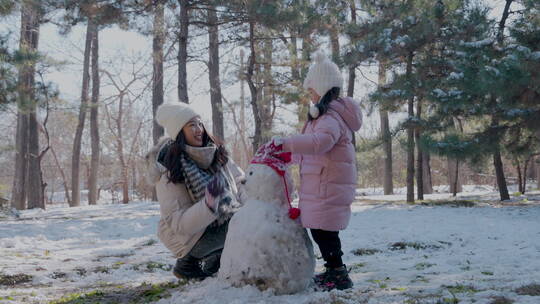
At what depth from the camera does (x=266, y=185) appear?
3041 mm

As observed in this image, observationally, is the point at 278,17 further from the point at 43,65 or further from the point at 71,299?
the point at 71,299

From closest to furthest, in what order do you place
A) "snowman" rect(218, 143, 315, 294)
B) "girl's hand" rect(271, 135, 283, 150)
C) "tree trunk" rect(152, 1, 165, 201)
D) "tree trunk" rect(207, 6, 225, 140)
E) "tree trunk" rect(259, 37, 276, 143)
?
"snowman" rect(218, 143, 315, 294), "girl's hand" rect(271, 135, 283, 150), "tree trunk" rect(152, 1, 165, 201), "tree trunk" rect(259, 37, 276, 143), "tree trunk" rect(207, 6, 225, 140)

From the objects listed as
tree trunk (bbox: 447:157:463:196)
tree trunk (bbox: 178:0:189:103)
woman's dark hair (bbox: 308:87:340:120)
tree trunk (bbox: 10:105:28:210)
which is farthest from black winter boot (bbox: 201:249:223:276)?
tree trunk (bbox: 10:105:28:210)

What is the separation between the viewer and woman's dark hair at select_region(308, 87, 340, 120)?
3.19m

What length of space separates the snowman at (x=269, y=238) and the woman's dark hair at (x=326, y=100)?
35 centimetres

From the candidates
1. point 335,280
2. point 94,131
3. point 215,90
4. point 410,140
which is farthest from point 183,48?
point 94,131

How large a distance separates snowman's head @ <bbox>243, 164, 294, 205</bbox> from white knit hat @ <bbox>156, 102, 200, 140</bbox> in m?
0.81

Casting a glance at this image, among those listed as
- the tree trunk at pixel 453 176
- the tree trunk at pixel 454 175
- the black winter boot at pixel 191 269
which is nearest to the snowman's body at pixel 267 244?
the black winter boot at pixel 191 269

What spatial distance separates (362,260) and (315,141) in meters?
2.45

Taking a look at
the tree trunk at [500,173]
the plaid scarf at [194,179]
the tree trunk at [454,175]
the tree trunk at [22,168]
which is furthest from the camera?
the tree trunk at [22,168]

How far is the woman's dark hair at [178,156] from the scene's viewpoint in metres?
3.49

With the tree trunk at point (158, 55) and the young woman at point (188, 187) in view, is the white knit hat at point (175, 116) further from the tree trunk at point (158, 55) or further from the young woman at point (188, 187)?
the tree trunk at point (158, 55)

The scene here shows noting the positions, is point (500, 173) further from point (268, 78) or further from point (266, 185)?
point (266, 185)

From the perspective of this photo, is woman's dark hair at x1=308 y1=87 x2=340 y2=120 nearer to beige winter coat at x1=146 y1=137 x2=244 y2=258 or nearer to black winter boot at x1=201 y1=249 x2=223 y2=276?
beige winter coat at x1=146 y1=137 x2=244 y2=258
